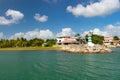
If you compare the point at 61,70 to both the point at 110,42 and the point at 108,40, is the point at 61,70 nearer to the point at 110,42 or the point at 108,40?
the point at 110,42

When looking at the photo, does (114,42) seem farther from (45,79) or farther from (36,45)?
(45,79)

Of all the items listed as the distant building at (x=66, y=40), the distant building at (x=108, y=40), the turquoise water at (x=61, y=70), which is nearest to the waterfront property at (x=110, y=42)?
the distant building at (x=108, y=40)

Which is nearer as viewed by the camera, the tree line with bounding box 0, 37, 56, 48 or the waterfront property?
the tree line with bounding box 0, 37, 56, 48

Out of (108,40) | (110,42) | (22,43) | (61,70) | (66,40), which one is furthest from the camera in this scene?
(108,40)

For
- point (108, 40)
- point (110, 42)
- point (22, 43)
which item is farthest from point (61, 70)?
point (108, 40)

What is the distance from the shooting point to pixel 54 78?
28.5 meters

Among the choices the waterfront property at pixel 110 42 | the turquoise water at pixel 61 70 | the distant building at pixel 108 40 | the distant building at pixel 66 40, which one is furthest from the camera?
the distant building at pixel 108 40

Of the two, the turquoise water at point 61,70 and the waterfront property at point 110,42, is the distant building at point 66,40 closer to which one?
the waterfront property at point 110,42

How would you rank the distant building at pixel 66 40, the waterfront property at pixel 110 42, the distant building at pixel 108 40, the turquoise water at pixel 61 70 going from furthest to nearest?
the distant building at pixel 108 40 → the waterfront property at pixel 110 42 → the distant building at pixel 66 40 → the turquoise water at pixel 61 70

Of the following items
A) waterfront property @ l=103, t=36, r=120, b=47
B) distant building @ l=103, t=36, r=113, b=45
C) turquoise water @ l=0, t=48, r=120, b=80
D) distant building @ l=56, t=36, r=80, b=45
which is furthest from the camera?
distant building @ l=103, t=36, r=113, b=45

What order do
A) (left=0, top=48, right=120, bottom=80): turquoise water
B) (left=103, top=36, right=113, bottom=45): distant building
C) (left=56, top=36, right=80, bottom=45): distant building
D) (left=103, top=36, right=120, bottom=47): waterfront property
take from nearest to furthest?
(left=0, top=48, right=120, bottom=80): turquoise water < (left=56, top=36, right=80, bottom=45): distant building < (left=103, top=36, right=120, bottom=47): waterfront property < (left=103, top=36, right=113, bottom=45): distant building

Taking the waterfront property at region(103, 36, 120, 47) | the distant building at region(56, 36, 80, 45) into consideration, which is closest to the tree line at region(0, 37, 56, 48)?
the distant building at region(56, 36, 80, 45)

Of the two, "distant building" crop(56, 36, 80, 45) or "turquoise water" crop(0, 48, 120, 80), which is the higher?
"distant building" crop(56, 36, 80, 45)

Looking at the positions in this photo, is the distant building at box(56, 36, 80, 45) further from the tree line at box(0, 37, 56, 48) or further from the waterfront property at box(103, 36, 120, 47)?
the waterfront property at box(103, 36, 120, 47)
